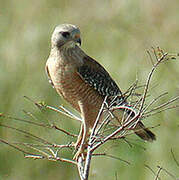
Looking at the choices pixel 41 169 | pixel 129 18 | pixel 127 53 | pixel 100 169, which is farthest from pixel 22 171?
pixel 129 18

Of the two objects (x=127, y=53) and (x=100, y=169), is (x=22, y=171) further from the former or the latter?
(x=127, y=53)

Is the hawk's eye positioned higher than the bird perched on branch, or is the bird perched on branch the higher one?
the hawk's eye

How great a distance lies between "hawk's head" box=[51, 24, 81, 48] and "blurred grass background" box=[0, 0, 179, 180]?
1.48 metres

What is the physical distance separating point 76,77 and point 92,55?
2.27 m

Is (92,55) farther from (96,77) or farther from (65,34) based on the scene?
(65,34)

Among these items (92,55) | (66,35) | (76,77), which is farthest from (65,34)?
(92,55)

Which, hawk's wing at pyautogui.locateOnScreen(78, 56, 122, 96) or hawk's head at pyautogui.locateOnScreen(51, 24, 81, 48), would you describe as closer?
hawk's head at pyautogui.locateOnScreen(51, 24, 81, 48)

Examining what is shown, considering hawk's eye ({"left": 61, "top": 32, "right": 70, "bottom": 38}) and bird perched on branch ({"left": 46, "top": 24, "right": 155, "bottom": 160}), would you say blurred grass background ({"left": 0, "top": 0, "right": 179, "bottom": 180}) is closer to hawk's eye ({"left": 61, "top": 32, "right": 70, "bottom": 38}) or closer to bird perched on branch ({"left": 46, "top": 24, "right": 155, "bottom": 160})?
bird perched on branch ({"left": 46, "top": 24, "right": 155, "bottom": 160})

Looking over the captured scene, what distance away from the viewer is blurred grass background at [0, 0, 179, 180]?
20.3 feet

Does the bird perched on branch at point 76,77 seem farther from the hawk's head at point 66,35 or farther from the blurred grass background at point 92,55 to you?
the blurred grass background at point 92,55

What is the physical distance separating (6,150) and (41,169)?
531 mm

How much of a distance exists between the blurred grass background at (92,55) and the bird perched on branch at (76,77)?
3.03 ft

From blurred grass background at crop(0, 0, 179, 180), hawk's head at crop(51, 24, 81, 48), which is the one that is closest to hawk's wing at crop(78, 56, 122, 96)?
hawk's head at crop(51, 24, 81, 48)

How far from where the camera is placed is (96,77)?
5.34 m
